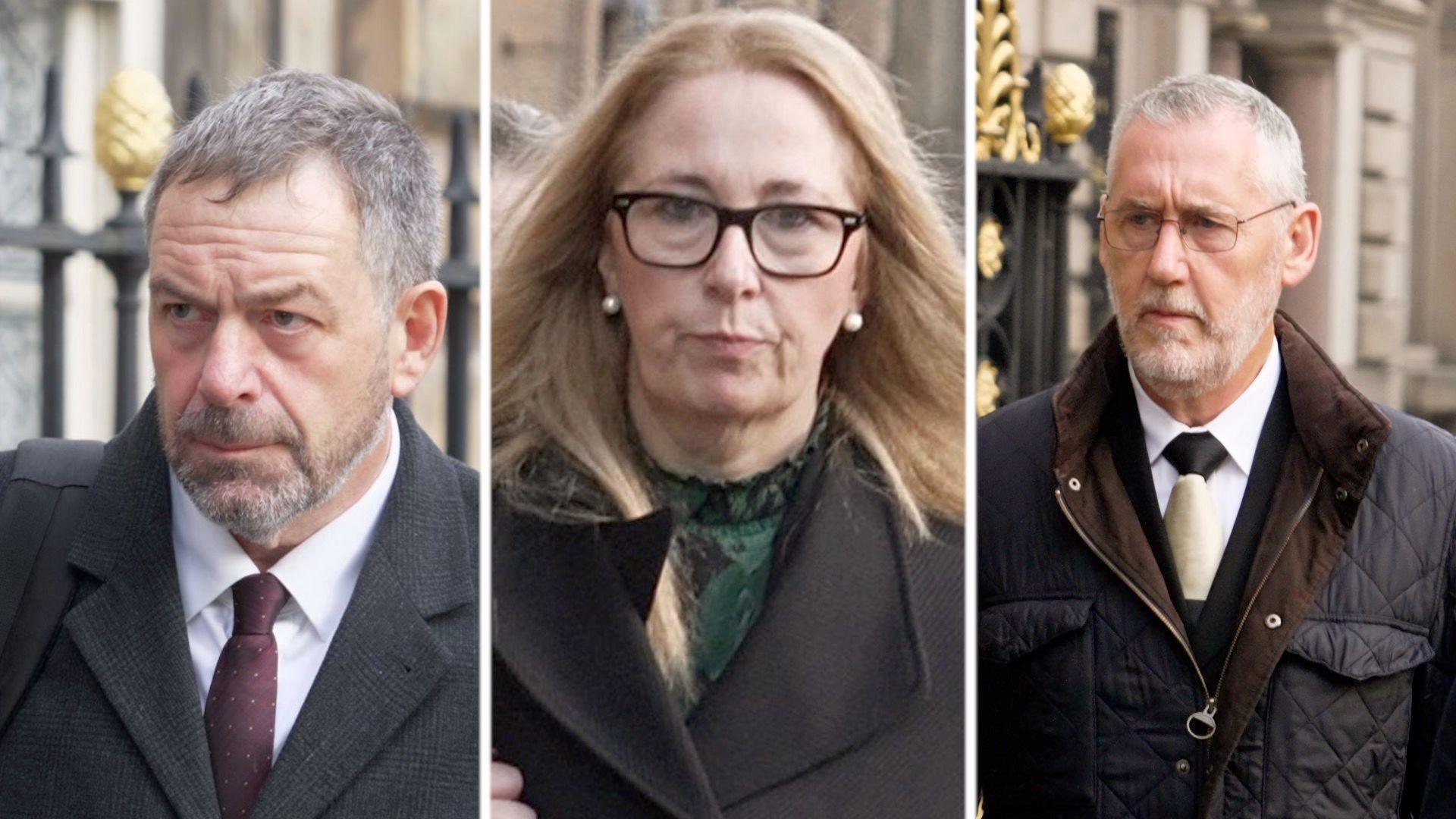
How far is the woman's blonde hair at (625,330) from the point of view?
3402 mm

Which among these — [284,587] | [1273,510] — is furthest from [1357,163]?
[284,587]

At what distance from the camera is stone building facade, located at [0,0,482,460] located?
4062 mm

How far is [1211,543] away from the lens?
3621 mm

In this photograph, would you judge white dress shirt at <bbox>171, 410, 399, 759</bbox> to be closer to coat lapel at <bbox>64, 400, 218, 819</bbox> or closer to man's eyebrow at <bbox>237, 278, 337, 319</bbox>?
coat lapel at <bbox>64, 400, 218, 819</bbox>

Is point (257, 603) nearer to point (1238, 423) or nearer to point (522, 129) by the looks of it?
point (522, 129)

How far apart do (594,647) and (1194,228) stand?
53.7 inches

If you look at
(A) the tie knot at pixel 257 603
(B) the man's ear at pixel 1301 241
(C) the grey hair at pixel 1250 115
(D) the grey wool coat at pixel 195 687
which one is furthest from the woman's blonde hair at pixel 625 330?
(B) the man's ear at pixel 1301 241

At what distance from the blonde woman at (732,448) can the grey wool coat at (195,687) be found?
11cm

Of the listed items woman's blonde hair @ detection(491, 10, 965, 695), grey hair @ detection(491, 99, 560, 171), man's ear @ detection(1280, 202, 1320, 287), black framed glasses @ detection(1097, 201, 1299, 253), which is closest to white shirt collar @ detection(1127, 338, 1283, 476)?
man's ear @ detection(1280, 202, 1320, 287)

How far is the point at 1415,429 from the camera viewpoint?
3.66m

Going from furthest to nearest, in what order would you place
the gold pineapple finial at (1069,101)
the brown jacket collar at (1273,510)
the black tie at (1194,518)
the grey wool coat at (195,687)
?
1. the gold pineapple finial at (1069,101)
2. the black tie at (1194,518)
3. the brown jacket collar at (1273,510)
4. the grey wool coat at (195,687)

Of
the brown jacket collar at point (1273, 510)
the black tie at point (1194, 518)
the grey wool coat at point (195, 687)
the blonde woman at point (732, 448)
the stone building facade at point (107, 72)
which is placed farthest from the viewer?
the stone building facade at point (107, 72)

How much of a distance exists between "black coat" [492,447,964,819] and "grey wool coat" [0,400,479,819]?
11 cm

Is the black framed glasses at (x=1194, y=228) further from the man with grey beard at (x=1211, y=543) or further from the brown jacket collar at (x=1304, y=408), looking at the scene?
the brown jacket collar at (x=1304, y=408)
